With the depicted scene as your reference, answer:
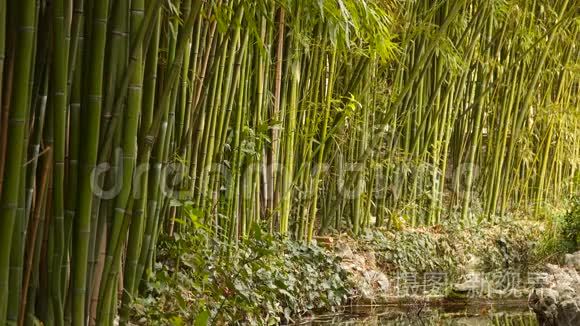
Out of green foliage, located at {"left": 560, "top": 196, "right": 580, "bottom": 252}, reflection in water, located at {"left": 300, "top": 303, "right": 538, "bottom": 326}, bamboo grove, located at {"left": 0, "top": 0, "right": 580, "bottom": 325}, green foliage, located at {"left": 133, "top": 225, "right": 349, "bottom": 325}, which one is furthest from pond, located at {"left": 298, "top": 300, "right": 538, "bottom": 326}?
green foliage, located at {"left": 560, "top": 196, "right": 580, "bottom": 252}

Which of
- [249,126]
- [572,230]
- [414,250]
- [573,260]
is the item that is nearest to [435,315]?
[414,250]

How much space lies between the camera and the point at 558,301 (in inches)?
167

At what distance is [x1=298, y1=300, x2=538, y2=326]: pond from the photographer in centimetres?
496

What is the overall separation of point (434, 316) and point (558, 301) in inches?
44.3

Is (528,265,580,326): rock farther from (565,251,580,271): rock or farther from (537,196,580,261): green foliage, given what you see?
(537,196,580,261): green foliage

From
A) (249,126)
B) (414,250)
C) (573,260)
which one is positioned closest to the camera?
(249,126)

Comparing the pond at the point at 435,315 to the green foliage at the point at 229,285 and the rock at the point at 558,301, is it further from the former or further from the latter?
the rock at the point at 558,301

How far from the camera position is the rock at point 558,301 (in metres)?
4.12

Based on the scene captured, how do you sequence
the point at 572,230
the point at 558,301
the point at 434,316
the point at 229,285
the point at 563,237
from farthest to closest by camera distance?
the point at 563,237
the point at 572,230
the point at 434,316
the point at 558,301
the point at 229,285

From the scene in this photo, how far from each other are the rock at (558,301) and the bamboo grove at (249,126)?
1.44 m

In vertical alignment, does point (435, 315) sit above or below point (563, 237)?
below

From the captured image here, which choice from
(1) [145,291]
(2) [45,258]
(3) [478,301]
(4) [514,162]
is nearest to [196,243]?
(1) [145,291]

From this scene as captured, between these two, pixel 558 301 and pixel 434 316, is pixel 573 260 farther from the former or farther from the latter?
pixel 558 301

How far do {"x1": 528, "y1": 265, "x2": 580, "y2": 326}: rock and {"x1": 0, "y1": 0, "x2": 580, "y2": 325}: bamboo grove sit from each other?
144 cm
